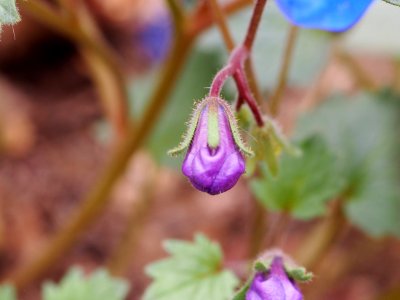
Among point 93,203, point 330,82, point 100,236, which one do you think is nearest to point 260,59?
point 93,203

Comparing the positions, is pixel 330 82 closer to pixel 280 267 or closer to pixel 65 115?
pixel 65 115

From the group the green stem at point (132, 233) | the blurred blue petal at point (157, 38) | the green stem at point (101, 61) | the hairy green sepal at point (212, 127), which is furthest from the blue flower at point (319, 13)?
the blurred blue petal at point (157, 38)

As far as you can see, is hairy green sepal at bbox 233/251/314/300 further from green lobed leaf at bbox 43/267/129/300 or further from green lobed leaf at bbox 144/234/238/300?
green lobed leaf at bbox 43/267/129/300

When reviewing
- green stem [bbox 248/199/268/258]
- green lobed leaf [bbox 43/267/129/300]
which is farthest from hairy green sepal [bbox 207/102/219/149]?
green stem [bbox 248/199/268/258]

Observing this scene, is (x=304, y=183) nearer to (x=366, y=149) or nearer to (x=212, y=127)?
(x=366, y=149)

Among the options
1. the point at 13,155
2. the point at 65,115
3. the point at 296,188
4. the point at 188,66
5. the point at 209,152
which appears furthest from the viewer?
the point at 65,115

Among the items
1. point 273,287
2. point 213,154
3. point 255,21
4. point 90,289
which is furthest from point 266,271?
point 90,289
